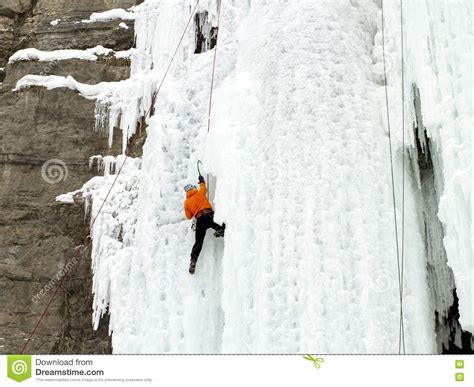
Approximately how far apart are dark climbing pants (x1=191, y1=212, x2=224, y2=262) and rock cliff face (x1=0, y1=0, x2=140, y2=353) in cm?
133

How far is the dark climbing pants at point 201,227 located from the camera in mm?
5266

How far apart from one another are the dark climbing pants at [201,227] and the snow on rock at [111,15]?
3033mm

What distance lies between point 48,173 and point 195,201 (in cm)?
207

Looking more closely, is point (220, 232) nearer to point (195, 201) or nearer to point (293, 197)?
point (195, 201)

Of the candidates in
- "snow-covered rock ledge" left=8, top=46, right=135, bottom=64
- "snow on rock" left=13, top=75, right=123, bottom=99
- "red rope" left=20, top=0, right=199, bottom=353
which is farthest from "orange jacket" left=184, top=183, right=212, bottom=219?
"snow-covered rock ledge" left=8, top=46, right=135, bottom=64

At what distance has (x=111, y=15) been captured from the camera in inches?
286

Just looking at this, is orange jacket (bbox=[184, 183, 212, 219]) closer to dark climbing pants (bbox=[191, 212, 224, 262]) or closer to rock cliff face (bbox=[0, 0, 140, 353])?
dark climbing pants (bbox=[191, 212, 224, 262])

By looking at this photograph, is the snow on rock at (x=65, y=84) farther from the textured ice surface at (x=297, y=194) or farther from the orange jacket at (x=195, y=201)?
the orange jacket at (x=195, y=201)

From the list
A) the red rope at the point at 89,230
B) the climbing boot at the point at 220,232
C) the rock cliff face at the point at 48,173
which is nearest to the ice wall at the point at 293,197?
the climbing boot at the point at 220,232

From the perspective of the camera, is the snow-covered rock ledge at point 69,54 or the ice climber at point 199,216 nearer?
the ice climber at point 199,216

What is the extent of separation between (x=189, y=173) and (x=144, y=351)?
62.0 inches

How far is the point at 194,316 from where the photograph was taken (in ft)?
17.0

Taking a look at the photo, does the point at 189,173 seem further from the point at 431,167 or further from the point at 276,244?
the point at 431,167
